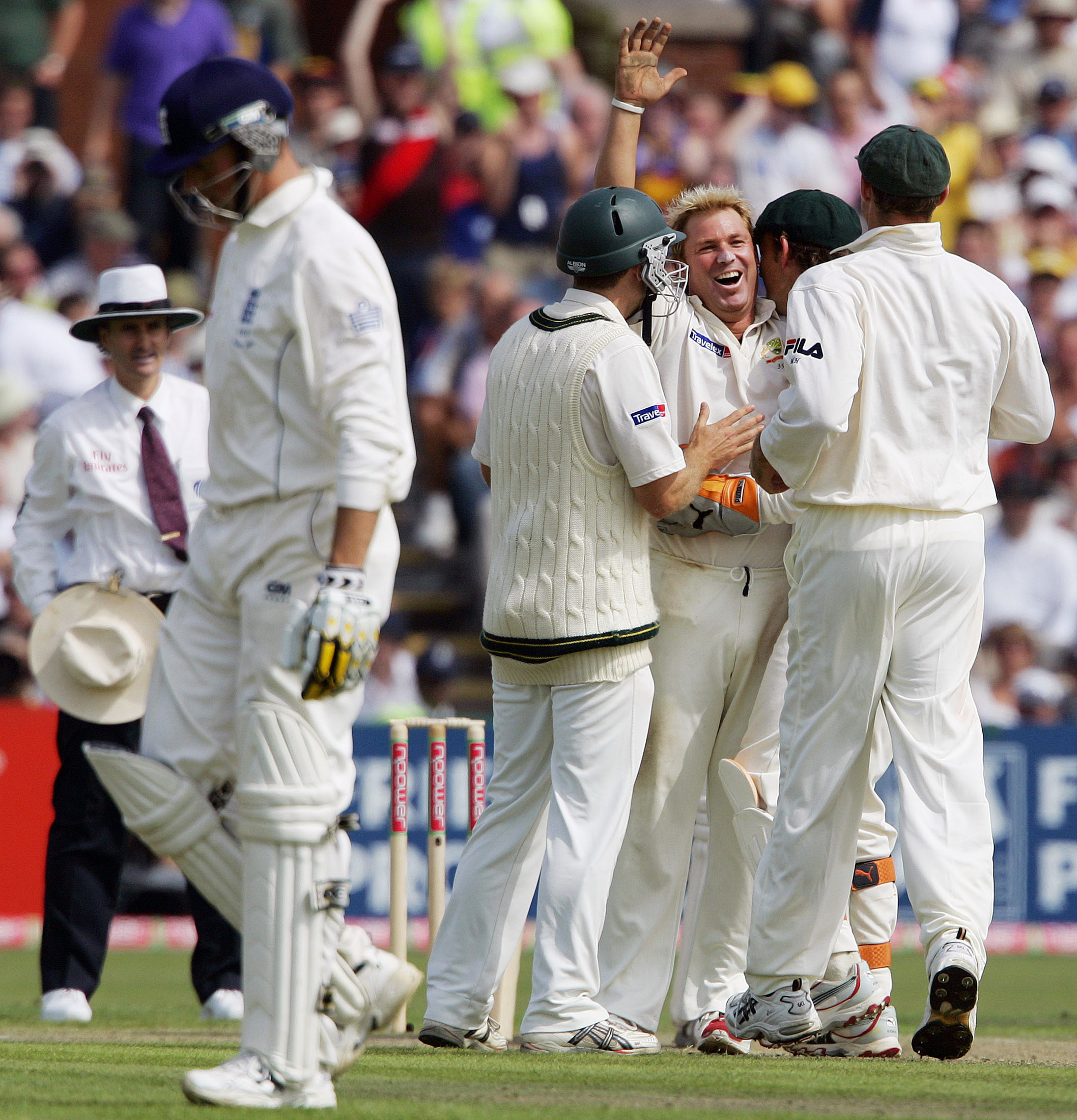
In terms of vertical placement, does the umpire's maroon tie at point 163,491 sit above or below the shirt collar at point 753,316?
below

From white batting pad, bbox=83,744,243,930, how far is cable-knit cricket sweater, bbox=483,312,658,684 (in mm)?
1394

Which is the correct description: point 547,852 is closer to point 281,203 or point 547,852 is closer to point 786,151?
point 281,203

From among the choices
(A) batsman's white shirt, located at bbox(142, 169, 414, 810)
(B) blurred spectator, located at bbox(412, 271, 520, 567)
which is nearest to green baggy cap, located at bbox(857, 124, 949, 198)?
(A) batsman's white shirt, located at bbox(142, 169, 414, 810)

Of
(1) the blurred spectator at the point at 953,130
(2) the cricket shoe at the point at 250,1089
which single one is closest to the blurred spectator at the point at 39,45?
(1) the blurred spectator at the point at 953,130

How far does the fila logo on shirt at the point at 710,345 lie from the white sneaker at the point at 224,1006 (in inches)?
111

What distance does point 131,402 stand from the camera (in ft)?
22.2

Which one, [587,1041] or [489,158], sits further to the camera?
[489,158]

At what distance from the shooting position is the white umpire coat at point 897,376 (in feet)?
15.8

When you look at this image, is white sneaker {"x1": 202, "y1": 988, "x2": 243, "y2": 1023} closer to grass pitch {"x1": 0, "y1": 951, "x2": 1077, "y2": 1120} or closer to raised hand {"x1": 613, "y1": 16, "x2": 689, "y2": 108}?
grass pitch {"x1": 0, "y1": 951, "x2": 1077, "y2": 1120}

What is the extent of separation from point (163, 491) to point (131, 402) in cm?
41

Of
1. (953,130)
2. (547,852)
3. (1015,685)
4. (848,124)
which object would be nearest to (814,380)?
(547,852)

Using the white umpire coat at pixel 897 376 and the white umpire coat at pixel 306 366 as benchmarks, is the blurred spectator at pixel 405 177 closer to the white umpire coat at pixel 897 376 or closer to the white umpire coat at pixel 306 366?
the white umpire coat at pixel 897 376

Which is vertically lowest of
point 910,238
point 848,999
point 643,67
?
point 848,999

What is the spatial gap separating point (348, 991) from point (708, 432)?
2.05 m
